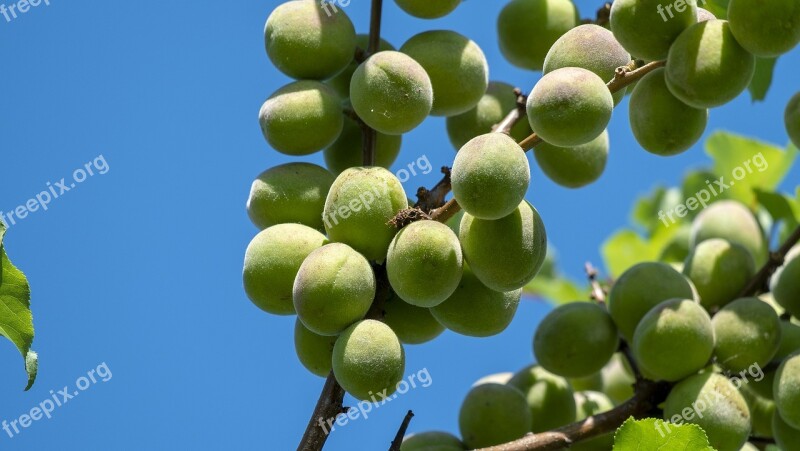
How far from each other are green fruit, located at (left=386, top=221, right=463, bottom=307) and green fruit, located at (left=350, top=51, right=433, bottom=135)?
1.05 ft

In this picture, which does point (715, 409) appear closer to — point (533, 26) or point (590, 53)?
point (590, 53)

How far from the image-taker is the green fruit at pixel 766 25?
2141mm

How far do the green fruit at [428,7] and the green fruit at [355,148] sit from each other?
330mm

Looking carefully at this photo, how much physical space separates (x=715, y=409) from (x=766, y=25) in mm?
926

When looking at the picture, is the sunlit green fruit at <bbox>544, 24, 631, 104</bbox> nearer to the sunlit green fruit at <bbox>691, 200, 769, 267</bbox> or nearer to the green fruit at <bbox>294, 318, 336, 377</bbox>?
the green fruit at <bbox>294, 318, 336, 377</bbox>

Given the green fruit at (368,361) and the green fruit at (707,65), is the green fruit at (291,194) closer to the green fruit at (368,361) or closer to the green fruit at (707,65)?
the green fruit at (368,361)

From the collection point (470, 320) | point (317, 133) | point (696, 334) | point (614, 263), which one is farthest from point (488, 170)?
point (614, 263)

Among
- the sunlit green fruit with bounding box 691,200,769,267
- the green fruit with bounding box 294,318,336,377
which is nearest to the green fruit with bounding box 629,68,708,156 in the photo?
the green fruit with bounding box 294,318,336,377

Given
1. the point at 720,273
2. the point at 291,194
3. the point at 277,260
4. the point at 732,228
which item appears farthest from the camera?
the point at 732,228

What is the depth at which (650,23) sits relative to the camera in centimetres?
221

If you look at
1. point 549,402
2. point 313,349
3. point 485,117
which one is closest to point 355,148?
point 485,117

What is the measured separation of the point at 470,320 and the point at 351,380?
343 mm

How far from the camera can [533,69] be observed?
2.86 m

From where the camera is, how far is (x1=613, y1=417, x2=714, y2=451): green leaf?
220 cm
